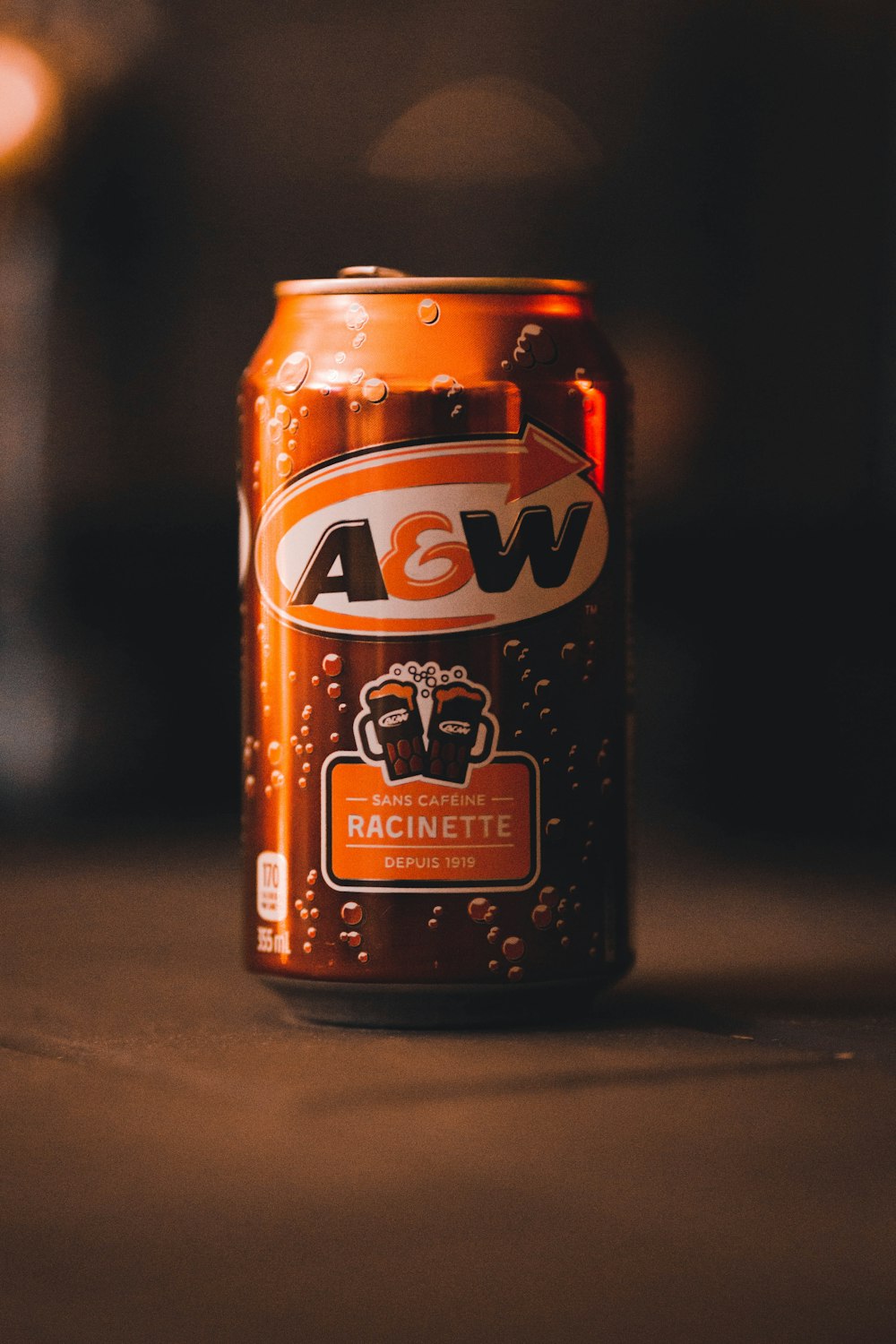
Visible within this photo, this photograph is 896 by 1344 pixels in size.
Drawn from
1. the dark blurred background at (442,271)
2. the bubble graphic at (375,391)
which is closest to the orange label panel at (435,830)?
the bubble graphic at (375,391)

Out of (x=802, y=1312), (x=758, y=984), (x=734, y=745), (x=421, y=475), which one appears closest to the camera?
(x=802, y=1312)

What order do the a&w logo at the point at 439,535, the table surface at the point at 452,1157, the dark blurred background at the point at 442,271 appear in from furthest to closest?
1. the dark blurred background at the point at 442,271
2. the a&w logo at the point at 439,535
3. the table surface at the point at 452,1157

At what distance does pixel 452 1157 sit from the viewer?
0.74 m

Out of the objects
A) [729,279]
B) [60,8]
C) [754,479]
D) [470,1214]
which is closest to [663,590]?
[754,479]

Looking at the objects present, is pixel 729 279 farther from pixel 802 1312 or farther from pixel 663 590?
pixel 802 1312

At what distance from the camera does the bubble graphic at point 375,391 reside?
3.05ft

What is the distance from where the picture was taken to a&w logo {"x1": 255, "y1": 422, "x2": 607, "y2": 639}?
93 cm

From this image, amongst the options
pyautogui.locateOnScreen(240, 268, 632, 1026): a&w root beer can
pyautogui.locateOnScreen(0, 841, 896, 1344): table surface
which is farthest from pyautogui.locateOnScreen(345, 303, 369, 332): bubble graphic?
pyautogui.locateOnScreen(0, 841, 896, 1344): table surface

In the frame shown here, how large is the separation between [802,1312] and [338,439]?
1.69 feet

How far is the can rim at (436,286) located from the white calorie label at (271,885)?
11.9 inches

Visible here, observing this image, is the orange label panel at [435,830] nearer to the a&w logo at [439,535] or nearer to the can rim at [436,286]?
the a&w logo at [439,535]

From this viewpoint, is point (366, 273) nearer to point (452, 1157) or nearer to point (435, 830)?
point (435, 830)

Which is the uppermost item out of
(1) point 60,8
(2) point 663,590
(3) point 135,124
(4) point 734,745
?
(1) point 60,8

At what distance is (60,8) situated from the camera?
190 centimetres
